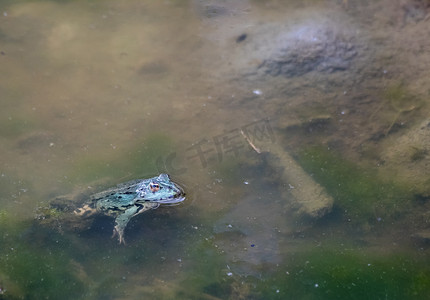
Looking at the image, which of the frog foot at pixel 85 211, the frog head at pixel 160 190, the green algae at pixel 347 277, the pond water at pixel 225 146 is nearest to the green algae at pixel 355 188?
the pond water at pixel 225 146

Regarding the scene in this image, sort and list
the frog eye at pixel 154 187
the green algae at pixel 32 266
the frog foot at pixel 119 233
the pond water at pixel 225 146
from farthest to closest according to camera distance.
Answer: the frog eye at pixel 154 187, the frog foot at pixel 119 233, the pond water at pixel 225 146, the green algae at pixel 32 266

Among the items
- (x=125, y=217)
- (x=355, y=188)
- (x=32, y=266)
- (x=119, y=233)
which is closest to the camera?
(x=32, y=266)

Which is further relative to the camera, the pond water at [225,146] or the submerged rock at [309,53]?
the submerged rock at [309,53]

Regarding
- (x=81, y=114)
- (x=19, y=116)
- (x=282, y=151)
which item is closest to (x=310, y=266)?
(x=282, y=151)

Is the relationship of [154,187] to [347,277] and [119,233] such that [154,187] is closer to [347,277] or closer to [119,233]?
[119,233]

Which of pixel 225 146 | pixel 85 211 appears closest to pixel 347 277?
pixel 225 146

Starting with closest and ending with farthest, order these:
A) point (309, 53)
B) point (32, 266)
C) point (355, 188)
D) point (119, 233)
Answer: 1. point (32, 266)
2. point (119, 233)
3. point (355, 188)
4. point (309, 53)

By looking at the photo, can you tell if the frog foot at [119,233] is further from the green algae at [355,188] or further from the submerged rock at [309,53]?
the submerged rock at [309,53]
